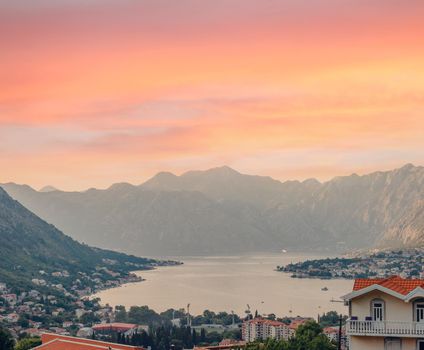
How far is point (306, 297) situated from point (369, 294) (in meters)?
178

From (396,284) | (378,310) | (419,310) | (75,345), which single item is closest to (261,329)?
(75,345)

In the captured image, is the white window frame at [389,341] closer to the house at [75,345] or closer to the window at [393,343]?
the window at [393,343]

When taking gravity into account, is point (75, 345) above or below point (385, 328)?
below

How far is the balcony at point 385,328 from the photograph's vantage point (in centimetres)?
2022

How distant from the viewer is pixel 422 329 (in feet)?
66.2

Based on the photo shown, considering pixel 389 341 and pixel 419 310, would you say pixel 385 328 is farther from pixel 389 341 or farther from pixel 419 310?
pixel 419 310

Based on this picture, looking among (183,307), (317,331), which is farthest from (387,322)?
(183,307)

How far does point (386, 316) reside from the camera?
67.9 feet

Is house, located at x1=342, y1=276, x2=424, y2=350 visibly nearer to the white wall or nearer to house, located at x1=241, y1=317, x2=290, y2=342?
the white wall

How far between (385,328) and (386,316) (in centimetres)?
36

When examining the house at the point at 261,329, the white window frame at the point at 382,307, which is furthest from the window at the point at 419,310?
the house at the point at 261,329

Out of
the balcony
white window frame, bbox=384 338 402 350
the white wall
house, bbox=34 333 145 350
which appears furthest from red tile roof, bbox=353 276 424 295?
house, bbox=34 333 145 350

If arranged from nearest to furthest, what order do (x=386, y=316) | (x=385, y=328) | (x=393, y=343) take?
1. (x=385, y=328)
2. (x=393, y=343)
3. (x=386, y=316)

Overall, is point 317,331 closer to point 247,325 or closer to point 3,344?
point 3,344
